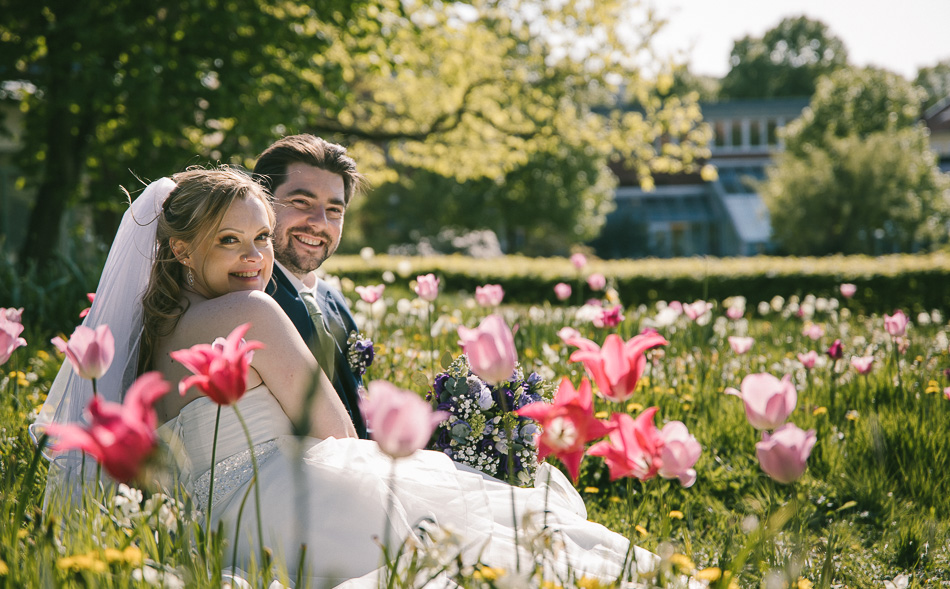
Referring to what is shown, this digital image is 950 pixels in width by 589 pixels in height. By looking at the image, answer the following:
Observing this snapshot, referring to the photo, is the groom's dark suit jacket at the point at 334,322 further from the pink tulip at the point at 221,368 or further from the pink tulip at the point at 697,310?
the pink tulip at the point at 697,310

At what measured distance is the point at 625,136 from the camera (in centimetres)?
1330

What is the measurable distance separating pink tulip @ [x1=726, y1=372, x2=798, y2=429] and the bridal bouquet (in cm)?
145

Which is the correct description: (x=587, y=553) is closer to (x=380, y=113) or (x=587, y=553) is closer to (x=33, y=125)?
(x=33, y=125)

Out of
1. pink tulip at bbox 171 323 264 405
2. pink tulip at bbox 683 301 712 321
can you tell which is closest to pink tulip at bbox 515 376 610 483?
pink tulip at bbox 171 323 264 405

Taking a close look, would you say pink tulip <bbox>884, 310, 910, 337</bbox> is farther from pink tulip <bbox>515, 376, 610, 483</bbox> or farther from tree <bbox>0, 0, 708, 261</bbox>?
tree <bbox>0, 0, 708, 261</bbox>

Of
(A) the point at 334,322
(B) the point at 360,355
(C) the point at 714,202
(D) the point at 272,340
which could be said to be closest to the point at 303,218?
(A) the point at 334,322

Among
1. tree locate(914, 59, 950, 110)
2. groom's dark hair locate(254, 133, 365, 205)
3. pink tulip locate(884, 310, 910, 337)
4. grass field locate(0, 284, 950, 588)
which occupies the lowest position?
grass field locate(0, 284, 950, 588)

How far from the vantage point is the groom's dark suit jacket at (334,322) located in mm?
2953

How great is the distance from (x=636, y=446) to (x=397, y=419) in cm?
56

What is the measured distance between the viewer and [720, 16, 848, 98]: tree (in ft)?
168

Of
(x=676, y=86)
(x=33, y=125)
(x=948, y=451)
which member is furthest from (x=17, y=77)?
(x=676, y=86)

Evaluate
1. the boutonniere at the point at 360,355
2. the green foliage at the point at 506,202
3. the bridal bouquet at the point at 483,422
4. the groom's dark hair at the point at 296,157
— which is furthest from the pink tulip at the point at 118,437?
the green foliage at the point at 506,202

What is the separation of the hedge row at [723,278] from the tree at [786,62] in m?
44.1

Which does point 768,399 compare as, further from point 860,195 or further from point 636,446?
point 860,195
